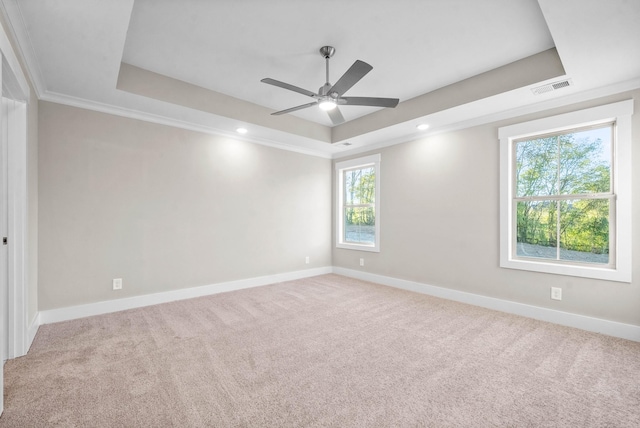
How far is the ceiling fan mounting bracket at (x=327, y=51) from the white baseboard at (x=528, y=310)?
10.9ft

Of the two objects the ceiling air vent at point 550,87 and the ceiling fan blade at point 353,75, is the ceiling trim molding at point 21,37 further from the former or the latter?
the ceiling air vent at point 550,87

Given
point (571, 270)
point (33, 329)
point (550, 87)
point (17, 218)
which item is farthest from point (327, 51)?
point (33, 329)

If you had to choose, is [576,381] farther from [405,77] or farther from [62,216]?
[62,216]

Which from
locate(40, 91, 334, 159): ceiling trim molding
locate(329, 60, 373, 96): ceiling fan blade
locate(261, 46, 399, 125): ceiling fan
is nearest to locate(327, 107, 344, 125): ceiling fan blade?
locate(261, 46, 399, 125): ceiling fan

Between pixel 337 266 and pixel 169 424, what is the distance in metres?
4.27

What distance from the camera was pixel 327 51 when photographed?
269 centimetres

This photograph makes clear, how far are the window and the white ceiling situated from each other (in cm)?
175

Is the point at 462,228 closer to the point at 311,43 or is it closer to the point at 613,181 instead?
the point at 613,181

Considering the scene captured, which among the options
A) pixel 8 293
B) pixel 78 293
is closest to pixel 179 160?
pixel 78 293

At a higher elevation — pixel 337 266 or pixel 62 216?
pixel 62 216

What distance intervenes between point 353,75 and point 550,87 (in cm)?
208

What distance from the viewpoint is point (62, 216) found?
124 inches

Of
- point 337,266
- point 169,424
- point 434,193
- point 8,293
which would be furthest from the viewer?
point 337,266

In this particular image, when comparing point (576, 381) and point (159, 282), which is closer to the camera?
point (576, 381)
